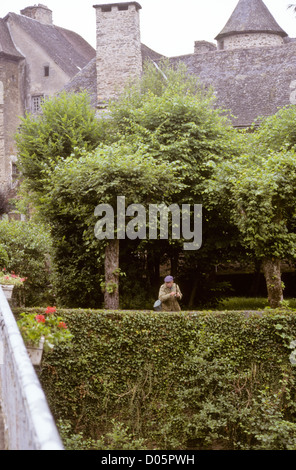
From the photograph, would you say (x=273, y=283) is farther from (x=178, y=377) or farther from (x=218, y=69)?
(x=218, y=69)

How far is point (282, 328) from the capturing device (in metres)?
13.0

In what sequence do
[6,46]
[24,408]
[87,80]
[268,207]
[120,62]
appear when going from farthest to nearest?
1. [6,46]
2. [87,80]
3. [120,62]
4. [268,207]
5. [24,408]

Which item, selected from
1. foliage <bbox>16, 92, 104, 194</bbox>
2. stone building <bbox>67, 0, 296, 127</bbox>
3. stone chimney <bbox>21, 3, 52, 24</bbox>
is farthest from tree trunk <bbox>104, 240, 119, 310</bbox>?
stone chimney <bbox>21, 3, 52, 24</bbox>

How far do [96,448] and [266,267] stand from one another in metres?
A: 8.04

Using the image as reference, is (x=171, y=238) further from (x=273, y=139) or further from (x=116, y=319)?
(x=116, y=319)

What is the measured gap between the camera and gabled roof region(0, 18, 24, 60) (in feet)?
135

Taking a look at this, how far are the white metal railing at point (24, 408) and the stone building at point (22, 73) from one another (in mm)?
35652

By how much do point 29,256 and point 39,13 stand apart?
29.5m

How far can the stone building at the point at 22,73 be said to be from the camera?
4072 centimetres

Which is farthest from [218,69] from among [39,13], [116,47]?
[39,13]

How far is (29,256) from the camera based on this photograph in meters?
23.7

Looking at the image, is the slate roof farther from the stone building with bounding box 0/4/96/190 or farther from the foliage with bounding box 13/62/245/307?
the foliage with bounding box 13/62/245/307

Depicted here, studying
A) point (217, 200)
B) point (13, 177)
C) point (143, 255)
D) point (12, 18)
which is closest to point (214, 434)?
point (217, 200)

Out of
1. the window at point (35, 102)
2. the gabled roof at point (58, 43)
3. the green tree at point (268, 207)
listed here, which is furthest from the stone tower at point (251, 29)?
the green tree at point (268, 207)
